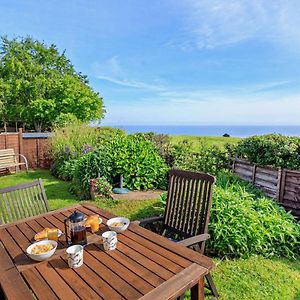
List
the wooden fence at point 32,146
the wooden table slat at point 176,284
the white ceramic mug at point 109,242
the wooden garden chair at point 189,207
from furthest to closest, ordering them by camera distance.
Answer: the wooden fence at point 32,146 → the wooden garden chair at point 189,207 → the white ceramic mug at point 109,242 → the wooden table slat at point 176,284

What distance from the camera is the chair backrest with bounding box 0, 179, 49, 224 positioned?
2.20 metres

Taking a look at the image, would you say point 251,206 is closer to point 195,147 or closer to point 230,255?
point 230,255

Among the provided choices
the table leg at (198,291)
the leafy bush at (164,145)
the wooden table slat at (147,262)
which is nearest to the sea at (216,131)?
the leafy bush at (164,145)

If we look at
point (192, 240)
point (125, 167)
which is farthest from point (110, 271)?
point (125, 167)

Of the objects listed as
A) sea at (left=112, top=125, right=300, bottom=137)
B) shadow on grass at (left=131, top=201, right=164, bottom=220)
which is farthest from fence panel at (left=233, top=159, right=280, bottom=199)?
shadow on grass at (left=131, top=201, right=164, bottom=220)

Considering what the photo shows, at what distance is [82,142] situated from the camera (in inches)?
297

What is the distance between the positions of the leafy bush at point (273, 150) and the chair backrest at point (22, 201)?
367 cm

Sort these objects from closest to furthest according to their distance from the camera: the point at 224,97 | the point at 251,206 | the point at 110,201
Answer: the point at 251,206 < the point at 110,201 < the point at 224,97

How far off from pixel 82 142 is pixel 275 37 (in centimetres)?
625

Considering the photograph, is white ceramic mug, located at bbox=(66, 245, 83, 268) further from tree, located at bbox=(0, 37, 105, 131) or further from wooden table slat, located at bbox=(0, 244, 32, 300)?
tree, located at bbox=(0, 37, 105, 131)

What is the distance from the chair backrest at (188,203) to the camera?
2137 mm

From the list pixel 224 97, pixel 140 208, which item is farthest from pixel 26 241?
pixel 224 97

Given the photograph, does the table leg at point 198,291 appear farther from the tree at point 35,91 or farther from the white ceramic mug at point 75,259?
the tree at point 35,91

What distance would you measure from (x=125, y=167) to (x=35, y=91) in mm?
13976
